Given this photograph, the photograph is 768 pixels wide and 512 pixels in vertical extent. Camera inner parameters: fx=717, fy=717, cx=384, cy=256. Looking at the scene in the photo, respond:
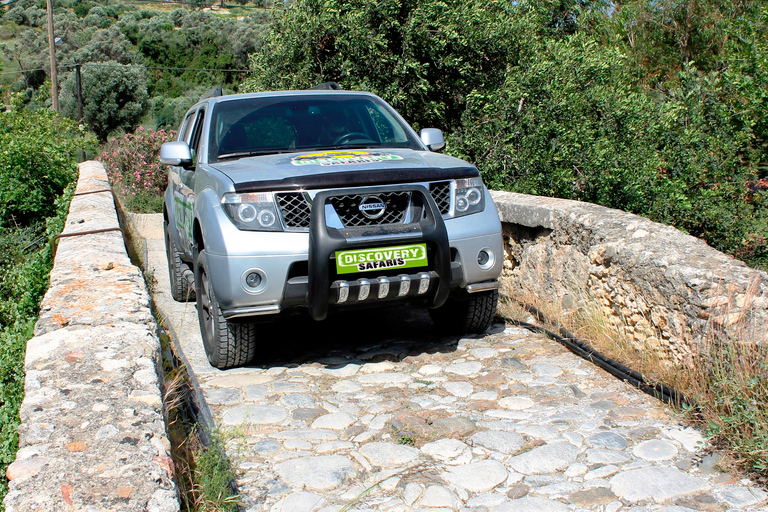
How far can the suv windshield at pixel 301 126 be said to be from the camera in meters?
5.38

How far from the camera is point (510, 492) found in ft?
10.3

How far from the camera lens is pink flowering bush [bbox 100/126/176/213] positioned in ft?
49.0

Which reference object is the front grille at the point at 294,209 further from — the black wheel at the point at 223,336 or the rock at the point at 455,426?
the rock at the point at 455,426

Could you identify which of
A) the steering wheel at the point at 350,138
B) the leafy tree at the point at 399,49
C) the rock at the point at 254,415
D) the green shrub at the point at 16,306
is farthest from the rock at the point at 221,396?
the leafy tree at the point at 399,49

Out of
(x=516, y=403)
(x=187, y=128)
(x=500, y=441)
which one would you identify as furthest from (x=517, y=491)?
(x=187, y=128)

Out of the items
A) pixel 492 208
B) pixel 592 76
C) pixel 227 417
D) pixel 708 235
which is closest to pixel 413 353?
pixel 492 208

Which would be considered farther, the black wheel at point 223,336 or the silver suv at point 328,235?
the black wheel at point 223,336

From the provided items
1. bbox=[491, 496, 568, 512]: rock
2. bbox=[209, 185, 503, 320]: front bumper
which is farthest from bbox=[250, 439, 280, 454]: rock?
bbox=[491, 496, 568, 512]: rock

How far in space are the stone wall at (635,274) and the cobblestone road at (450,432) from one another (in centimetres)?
44

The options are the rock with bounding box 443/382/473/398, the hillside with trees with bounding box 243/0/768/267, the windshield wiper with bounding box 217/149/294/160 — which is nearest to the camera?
the rock with bounding box 443/382/473/398

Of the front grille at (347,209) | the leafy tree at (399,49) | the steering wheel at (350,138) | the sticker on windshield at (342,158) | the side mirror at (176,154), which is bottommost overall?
the front grille at (347,209)

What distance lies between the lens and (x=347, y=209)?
14.5ft

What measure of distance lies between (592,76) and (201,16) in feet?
184

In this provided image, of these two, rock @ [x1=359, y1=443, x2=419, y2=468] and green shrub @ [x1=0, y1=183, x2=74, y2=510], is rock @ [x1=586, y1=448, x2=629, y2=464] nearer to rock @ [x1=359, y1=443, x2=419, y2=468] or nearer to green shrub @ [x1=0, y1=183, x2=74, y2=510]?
rock @ [x1=359, y1=443, x2=419, y2=468]
